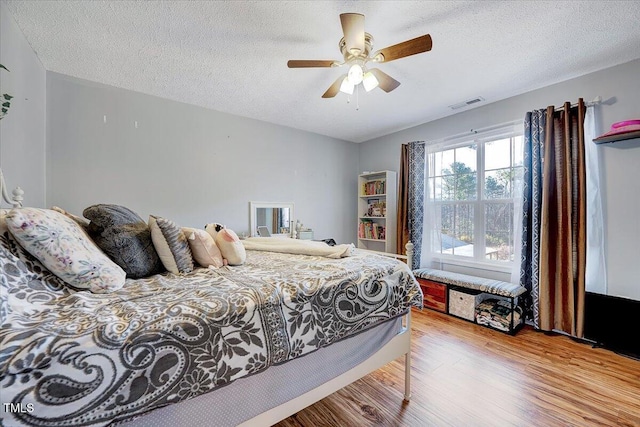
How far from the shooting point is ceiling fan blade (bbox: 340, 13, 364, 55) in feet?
4.52

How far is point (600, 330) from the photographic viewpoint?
2.18m

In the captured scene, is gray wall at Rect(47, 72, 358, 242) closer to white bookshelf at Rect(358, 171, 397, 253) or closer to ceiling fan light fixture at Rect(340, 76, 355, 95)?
white bookshelf at Rect(358, 171, 397, 253)

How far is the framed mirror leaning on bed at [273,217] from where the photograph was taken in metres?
3.35

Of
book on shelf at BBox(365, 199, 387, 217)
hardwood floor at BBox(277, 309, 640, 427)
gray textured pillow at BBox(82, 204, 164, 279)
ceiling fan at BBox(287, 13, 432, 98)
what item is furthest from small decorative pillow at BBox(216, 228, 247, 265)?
book on shelf at BBox(365, 199, 387, 217)

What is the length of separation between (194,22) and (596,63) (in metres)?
3.15

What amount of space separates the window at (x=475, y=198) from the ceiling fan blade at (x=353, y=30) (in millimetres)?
2166

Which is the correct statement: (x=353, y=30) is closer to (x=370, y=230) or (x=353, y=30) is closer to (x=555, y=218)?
(x=555, y=218)

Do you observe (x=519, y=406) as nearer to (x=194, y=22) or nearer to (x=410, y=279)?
(x=410, y=279)

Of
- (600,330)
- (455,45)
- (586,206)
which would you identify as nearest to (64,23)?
(455,45)

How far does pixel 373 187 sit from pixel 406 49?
256 centimetres

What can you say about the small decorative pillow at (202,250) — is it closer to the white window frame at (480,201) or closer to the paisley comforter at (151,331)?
the paisley comforter at (151,331)

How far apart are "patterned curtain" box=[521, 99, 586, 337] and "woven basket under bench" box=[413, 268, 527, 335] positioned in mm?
215

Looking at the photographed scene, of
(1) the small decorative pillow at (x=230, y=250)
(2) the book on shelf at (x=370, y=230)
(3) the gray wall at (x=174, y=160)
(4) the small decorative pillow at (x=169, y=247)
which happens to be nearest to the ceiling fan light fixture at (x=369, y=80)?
(1) the small decorative pillow at (x=230, y=250)

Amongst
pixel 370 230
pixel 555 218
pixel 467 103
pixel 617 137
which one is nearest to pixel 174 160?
pixel 370 230
